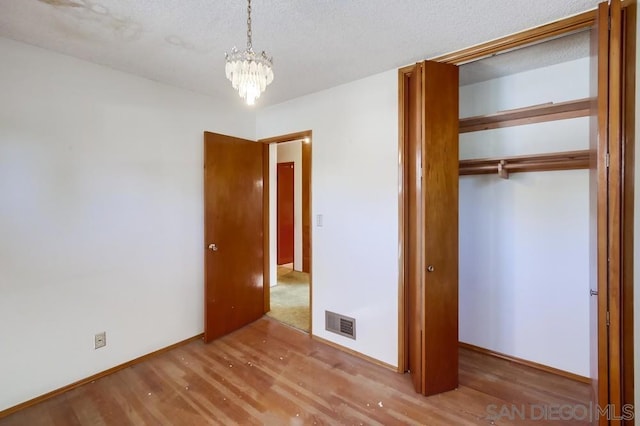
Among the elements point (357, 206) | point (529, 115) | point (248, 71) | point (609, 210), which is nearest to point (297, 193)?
point (357, 206)

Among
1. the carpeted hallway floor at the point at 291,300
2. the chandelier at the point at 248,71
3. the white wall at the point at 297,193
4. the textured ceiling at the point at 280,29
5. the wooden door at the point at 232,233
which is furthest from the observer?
the white wall at the point at 297,193

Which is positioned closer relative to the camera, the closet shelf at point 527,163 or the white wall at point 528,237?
the closet shelf at point 527,163

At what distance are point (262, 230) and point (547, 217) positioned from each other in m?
2.69

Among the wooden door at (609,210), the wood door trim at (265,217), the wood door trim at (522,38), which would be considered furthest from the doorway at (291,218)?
the wooden door at (609,210)

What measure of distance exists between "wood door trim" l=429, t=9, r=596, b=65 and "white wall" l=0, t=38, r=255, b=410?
227 cm

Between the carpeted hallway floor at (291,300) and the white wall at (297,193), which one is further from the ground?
the white wall at (297,193)

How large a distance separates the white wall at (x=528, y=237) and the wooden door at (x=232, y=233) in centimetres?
211

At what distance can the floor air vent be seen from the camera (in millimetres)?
2605

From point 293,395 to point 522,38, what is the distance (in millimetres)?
2752

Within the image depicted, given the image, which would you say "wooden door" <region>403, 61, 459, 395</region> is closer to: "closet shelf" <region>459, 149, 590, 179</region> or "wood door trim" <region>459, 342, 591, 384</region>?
"closet shelf" <region>459, 149, 590, 179</region>

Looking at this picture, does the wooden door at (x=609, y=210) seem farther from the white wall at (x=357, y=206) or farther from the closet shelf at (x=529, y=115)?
the white wall at (x=357, y=206)

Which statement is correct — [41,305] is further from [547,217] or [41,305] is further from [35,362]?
[547,217]

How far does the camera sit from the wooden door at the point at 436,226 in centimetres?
196

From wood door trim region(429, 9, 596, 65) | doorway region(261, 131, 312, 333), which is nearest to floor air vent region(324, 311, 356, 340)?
doorway region(261, 131, 312, 333)
